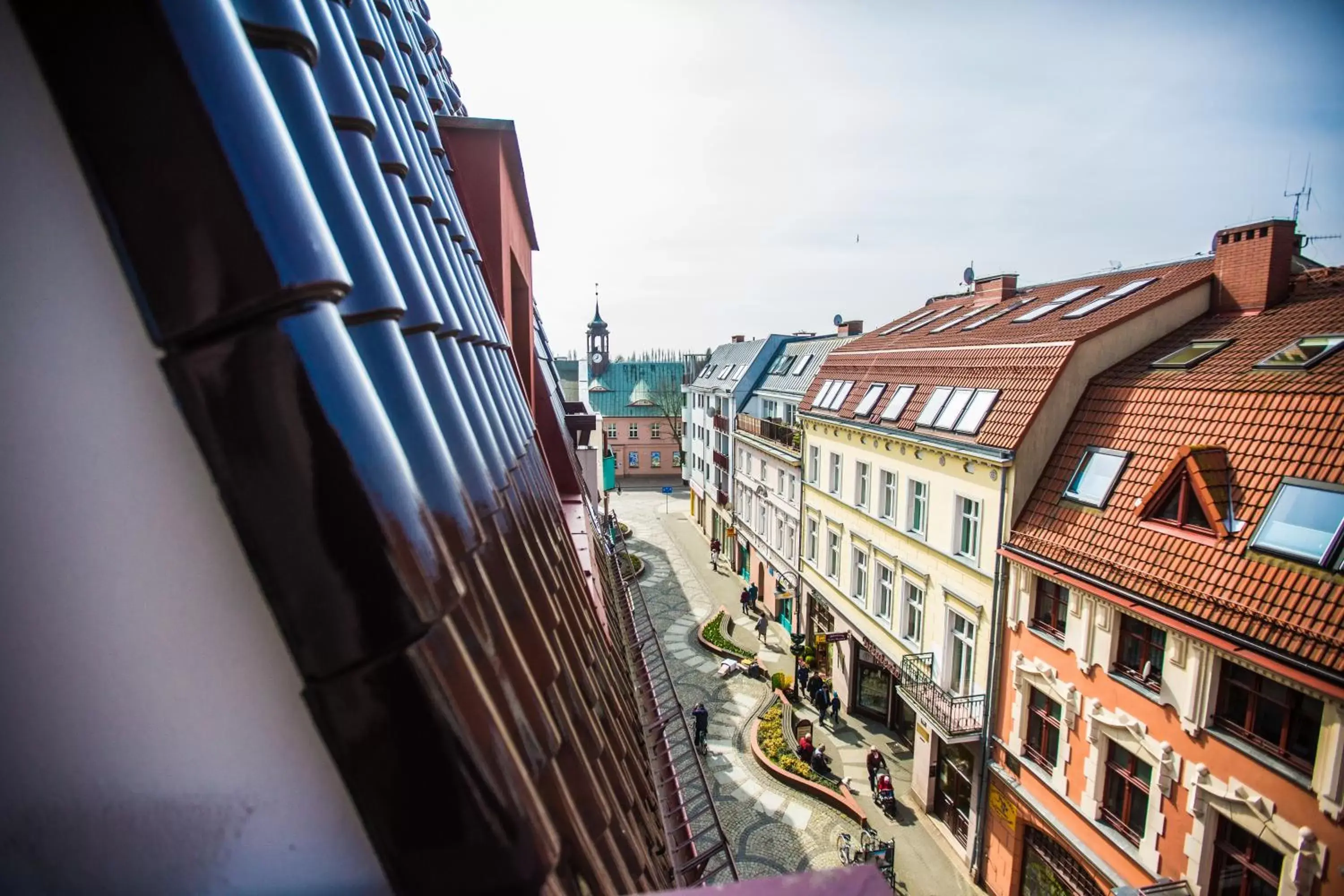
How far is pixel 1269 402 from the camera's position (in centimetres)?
1082

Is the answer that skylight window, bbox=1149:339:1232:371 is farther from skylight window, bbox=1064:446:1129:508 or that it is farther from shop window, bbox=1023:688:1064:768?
shop window, bbox=1023:688:1064:768

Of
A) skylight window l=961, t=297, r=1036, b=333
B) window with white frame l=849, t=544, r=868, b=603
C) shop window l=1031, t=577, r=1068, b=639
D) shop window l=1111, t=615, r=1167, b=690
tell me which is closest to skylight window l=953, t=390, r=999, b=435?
shop window l=1031, t=577, r=1068, b=639

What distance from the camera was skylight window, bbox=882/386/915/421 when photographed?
1912cm

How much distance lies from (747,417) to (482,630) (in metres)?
33.6

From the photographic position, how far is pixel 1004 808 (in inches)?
594

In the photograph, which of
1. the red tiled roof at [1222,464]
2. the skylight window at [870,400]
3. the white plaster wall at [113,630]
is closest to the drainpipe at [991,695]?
the red tiled roof at [1222,464]

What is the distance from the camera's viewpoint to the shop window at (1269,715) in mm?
9062

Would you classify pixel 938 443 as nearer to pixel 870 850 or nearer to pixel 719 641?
pixel 870 850

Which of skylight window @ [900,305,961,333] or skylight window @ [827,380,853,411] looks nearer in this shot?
skylight window @ [827,380,853,411]

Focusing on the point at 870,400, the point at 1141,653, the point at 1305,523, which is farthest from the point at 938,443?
the point at 1305,523

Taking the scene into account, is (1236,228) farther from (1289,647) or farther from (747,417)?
(747,417)

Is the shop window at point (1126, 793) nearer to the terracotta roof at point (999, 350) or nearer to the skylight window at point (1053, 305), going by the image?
the terracotta roof at point (999, 350)

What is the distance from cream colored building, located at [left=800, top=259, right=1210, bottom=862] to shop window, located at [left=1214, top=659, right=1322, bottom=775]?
15.5ft

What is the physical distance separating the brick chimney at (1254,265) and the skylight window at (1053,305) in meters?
3.38
